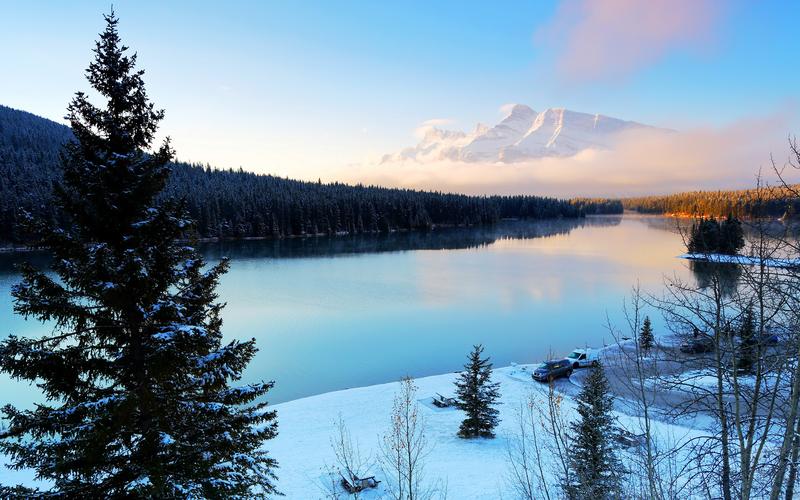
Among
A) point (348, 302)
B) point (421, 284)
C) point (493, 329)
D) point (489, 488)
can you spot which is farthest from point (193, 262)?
point (421, 284)

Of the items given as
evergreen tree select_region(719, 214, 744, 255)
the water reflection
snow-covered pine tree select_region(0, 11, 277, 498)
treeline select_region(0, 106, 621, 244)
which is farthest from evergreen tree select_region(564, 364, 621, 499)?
treeline select_region(0, 106, 621, 244)

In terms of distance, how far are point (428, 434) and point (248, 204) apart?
331 feet

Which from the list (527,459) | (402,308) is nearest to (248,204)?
(402,308)

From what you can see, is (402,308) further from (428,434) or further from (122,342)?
(122,342)

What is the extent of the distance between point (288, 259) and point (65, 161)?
68.7 m

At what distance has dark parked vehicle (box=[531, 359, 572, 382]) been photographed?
911 inches

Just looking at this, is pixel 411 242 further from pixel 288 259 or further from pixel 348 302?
pixel 348 302

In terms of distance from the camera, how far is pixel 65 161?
6.20 metres

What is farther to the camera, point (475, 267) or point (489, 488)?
point (475, 267)

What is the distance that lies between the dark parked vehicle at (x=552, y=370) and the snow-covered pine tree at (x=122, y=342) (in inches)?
748

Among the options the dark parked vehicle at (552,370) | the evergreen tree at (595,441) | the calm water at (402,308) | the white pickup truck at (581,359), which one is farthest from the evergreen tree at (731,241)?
the white pickup truck at (581,359)

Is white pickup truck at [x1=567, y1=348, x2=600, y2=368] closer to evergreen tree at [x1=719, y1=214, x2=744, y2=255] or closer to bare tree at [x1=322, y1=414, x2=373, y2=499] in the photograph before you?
bare tree at [x1=322, y1=414, x2=373, y2=499]

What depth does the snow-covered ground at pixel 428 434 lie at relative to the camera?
14.1 meters

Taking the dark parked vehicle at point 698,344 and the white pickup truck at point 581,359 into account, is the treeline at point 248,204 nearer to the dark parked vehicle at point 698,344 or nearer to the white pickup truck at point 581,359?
the white pickup truck at point 581,359
